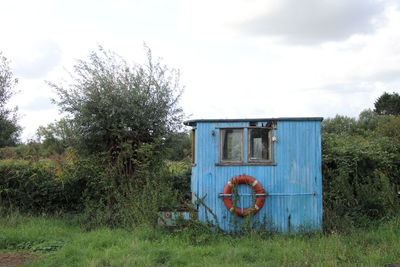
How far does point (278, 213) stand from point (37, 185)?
707cm

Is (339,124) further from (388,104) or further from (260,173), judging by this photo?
(260,173)

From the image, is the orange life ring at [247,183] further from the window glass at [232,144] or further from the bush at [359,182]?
the bush at [359,182]

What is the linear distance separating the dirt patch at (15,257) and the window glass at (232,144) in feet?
15.1

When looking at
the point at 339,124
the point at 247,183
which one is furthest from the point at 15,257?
the point at 339,124

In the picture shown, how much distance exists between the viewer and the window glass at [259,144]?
9.04 m

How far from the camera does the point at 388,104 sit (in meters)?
45.6

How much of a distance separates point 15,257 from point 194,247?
3454 millimetres

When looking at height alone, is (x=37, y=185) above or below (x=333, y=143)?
below

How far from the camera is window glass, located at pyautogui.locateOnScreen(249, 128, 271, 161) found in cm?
904

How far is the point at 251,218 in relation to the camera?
343 inches

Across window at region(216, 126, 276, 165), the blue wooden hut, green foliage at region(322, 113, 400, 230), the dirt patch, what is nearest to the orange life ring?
the blue wooden hut

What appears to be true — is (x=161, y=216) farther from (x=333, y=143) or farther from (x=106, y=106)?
(x=333, y=143)

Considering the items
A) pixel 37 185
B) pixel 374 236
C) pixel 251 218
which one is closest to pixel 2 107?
pixel 37 185

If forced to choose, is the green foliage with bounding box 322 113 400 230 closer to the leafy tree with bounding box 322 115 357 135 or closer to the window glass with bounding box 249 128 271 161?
the window glass with bounding box 249 128 271 161
